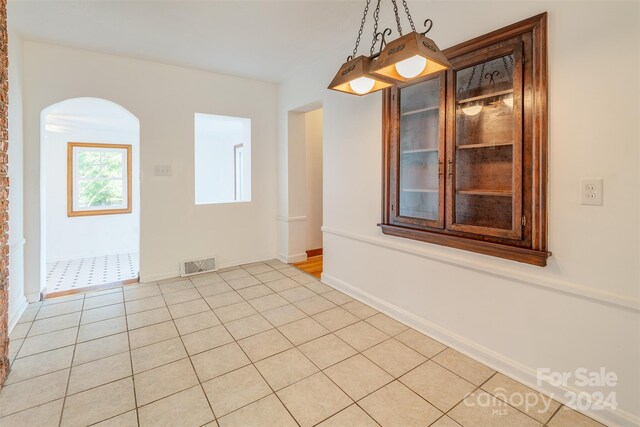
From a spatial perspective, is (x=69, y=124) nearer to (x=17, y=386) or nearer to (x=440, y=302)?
(x=17, y=386)

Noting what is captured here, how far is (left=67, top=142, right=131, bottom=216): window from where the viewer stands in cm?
525

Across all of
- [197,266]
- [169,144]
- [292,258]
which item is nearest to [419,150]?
[292,258]

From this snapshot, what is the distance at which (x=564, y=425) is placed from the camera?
1570 millimetres

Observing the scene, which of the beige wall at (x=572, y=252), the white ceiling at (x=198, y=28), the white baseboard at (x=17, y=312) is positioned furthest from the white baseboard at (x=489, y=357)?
the white baseboard at (x=17, y=312)

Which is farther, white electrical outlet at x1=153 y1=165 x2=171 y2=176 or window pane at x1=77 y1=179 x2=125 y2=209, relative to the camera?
window pane at x1=77 y1=179 x2=125 y2=209

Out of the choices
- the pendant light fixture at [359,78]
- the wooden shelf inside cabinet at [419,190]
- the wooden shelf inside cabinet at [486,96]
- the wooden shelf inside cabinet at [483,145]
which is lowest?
the wooden shelf inside cabinet at [419,190]

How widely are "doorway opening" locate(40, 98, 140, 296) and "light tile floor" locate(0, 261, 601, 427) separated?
6.85 feet

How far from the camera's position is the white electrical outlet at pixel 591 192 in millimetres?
1569

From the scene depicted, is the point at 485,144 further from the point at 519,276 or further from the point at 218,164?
the point at 218,164

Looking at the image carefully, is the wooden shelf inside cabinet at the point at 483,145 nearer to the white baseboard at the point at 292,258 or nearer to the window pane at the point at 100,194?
the white baseboard at the point at 292,258

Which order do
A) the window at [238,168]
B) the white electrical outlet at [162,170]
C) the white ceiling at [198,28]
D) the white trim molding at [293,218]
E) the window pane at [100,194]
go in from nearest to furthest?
the white ceiling at [198,28]
the white electrical outlet at [162,170]
the white trim molding at [293,218]
the window pane at [100,194]
the window at [238,168]

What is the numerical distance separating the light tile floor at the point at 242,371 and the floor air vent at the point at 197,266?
2.85ft


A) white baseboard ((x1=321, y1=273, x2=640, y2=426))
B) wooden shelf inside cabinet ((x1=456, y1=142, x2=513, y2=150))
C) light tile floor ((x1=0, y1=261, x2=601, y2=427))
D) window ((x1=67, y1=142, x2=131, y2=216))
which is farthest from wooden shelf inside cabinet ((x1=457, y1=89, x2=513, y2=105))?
window ((x1=67, y1=142, x2=131, y2=216))

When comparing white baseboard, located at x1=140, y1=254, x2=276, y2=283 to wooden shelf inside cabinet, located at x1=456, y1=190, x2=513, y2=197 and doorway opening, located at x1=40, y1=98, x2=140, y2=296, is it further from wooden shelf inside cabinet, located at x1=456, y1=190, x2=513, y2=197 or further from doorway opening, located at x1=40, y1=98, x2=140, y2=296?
wooden shelf inside cabinet, located at x1=456, y1=190, x2=513, y2=197
